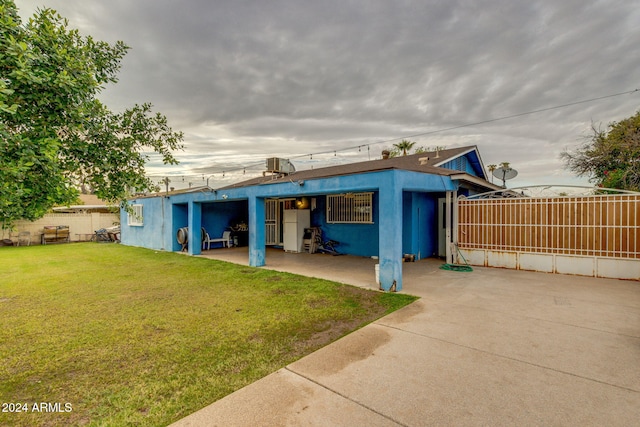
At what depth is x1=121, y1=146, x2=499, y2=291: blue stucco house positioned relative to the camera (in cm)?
594

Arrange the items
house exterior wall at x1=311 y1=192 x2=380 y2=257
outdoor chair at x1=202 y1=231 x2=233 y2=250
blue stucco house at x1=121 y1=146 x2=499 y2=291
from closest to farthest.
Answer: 1. blue stucco house at x1=121 y1=146 x2=499 y2=291
2. house exterior wall at x1=311 y1=192 x2=380 y2=257
3. outdoor chair at x1=202 y1=231 x2=233 y2=250

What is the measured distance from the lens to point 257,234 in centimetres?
890

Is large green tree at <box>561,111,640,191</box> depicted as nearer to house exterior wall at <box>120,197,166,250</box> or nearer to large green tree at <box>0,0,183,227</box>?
large green tree at <box>0,0,183,227</box>

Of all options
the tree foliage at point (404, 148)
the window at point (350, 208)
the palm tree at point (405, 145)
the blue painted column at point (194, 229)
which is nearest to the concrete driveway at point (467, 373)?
the window at point (350, 208)

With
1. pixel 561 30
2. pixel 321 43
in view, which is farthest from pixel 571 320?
pixel 321 43

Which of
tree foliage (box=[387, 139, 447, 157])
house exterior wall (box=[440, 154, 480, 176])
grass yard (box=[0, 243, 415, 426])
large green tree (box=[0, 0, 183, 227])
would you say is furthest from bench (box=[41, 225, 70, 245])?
tree foliage (box=[387, 139, 447, 157])

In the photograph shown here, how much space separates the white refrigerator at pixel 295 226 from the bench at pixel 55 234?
14669 millimetres

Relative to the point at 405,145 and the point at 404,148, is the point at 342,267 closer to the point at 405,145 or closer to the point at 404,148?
the point at 404,148

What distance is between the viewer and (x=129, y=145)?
312 centimetres

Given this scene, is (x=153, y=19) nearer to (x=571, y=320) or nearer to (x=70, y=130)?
(x=70, y=130)

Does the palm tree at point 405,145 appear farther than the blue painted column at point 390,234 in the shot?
Yes

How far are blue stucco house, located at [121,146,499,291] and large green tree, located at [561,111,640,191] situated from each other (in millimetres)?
5189

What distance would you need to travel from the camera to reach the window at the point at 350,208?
10.5 meters

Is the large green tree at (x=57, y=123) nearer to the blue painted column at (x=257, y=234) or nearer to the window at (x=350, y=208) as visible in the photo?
the blue painted column at (x=257, y=234)
